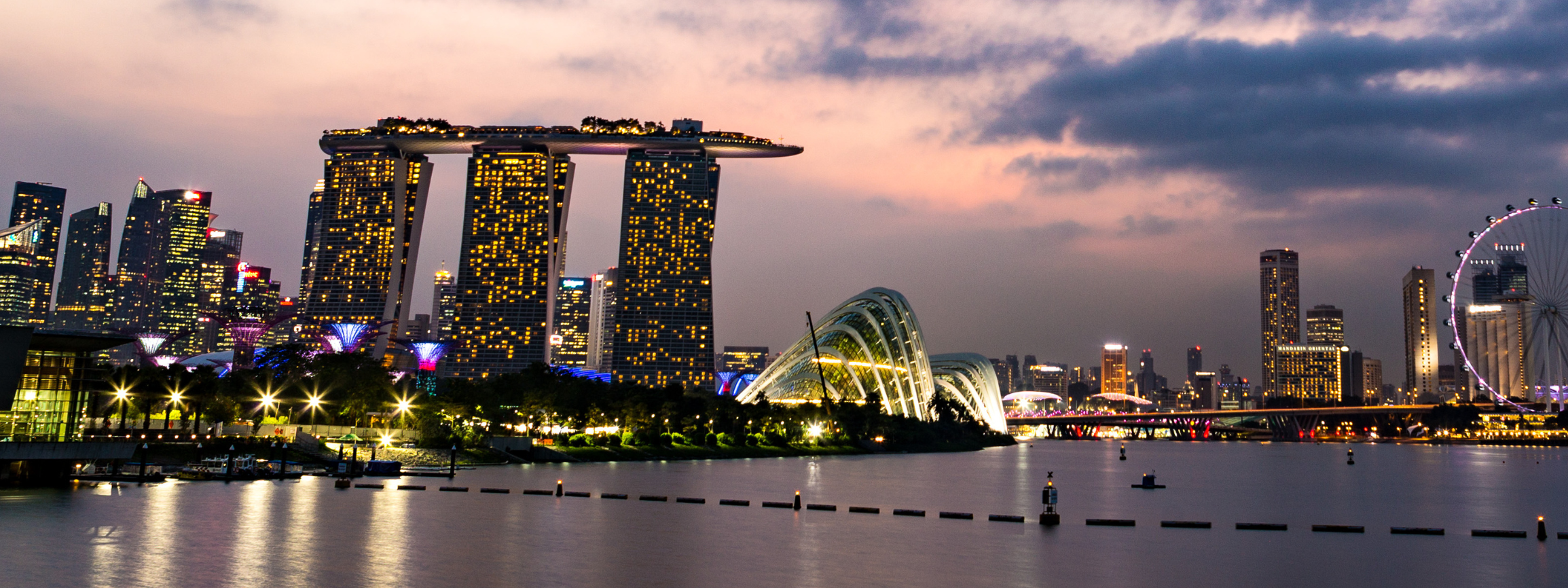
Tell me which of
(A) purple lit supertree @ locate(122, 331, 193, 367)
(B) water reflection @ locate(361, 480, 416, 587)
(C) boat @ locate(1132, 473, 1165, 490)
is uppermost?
(A) purple lit supertree @ locate(122, 331, 193, 367)

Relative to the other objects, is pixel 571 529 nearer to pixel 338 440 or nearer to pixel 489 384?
pixel 338 440

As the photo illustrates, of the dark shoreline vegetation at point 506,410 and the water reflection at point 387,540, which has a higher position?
the dark shoreline vegetation at point 506,410

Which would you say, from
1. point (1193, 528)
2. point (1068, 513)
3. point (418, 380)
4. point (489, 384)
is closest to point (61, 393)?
point (1068, 513)

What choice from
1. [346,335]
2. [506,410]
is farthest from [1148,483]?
[346,335]

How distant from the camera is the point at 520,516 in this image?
42.9 metres

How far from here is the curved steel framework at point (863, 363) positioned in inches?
6230

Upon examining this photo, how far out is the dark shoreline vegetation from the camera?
84375 mm

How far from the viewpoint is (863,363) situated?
6368 inches

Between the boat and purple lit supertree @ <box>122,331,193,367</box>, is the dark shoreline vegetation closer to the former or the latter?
purple lit supertree @ <box>122,331,193,367</box>

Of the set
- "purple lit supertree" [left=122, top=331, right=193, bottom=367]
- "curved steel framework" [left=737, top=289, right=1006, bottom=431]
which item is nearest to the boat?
"curved steel framework" [left=737, top=289, right=1006, bottom=431]

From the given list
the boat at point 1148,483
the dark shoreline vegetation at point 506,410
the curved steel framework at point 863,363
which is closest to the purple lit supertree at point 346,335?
the dark shoreline vegetation at point 506,410

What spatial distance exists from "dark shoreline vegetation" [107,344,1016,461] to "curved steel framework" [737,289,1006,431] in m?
15.0

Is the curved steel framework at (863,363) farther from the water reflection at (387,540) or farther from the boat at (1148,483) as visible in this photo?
the water reflection at (387,540)

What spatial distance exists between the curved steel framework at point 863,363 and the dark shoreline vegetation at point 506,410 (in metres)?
15.0
